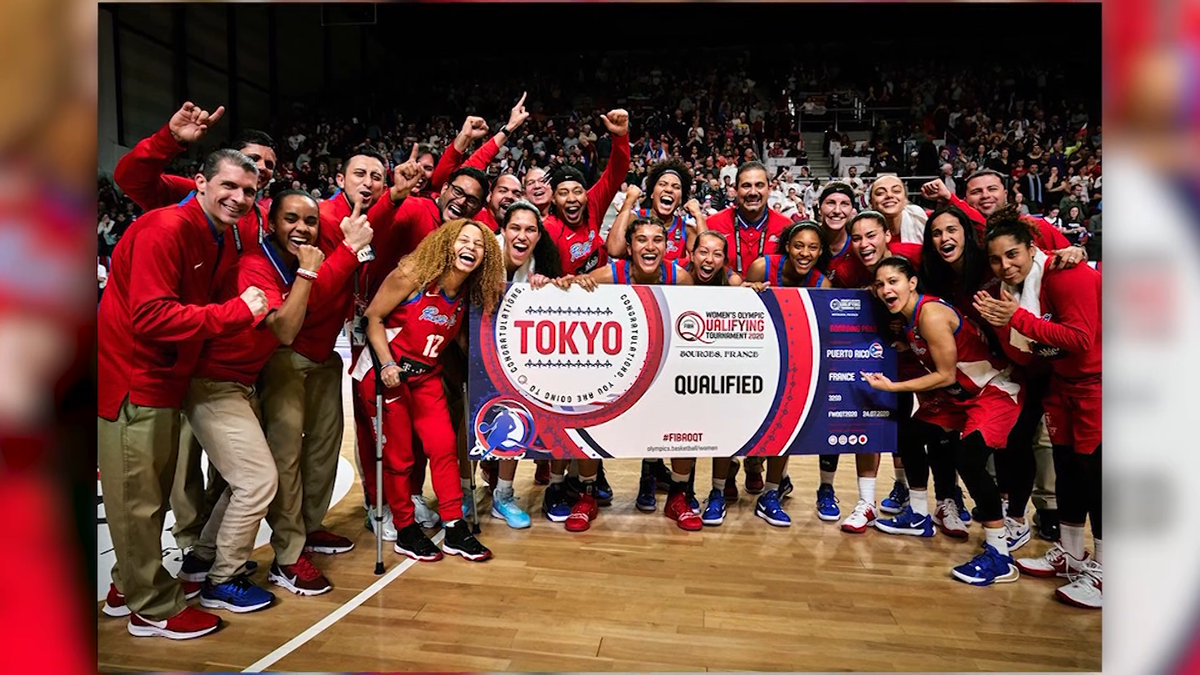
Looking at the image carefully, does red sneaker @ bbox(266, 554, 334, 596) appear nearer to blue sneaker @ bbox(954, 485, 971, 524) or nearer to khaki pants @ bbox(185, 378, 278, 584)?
khaki pants @ bbox(185, 378, 278, 584)

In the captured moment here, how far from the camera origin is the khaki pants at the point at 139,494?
2.45m

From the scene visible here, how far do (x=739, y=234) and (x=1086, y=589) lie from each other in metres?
2.51

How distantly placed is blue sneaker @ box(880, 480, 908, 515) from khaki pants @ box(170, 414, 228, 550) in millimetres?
3678

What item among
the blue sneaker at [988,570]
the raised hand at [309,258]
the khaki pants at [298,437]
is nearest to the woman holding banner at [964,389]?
the blue sneaker at [988,570]

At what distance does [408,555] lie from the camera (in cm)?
339

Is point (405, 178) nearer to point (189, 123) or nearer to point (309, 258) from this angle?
point (309, 258)

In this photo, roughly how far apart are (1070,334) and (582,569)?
94.6 inches

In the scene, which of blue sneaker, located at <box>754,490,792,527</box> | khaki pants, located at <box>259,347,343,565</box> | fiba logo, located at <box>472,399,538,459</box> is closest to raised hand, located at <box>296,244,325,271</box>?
khaki pants, located at <box>259,347,343,565</box>

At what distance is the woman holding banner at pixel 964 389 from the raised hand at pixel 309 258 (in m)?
2.70

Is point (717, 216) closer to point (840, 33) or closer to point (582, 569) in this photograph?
point (582, 569)

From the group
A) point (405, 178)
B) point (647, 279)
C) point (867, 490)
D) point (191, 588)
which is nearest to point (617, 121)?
point (647, 279)

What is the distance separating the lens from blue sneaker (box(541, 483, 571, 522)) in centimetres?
395

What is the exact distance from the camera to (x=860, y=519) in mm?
3830
